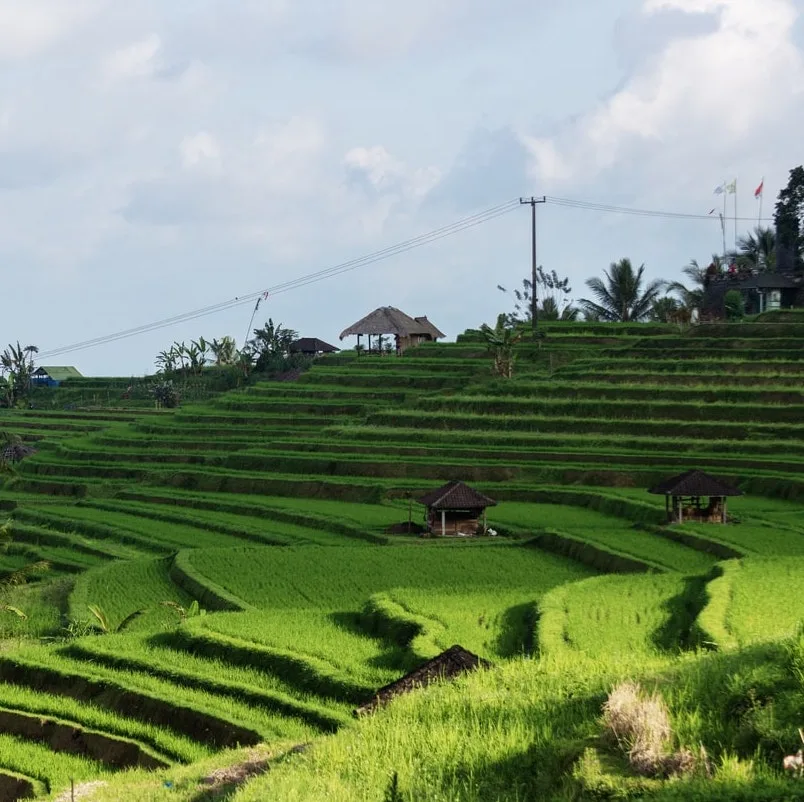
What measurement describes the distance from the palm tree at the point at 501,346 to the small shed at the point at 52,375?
3741cm

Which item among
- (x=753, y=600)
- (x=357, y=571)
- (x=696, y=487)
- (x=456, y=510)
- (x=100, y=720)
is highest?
(x=696, y=487)

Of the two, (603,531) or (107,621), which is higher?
(603,531)

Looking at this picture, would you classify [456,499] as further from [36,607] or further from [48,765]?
[48,765]

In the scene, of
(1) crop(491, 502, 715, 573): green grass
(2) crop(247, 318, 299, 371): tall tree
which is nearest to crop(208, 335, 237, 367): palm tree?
(2) crop(247, 318, 299, 371): tall tree

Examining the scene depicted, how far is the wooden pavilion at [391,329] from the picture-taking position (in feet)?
184

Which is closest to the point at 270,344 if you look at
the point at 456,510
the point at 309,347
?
the point at 309,347

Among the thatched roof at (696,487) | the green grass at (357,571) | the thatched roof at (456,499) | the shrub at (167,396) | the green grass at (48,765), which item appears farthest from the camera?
the shrub at (167,396)

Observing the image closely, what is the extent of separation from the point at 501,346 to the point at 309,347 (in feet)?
65.9

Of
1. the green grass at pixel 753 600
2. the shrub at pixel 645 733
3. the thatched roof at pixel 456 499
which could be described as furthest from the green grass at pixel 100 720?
the thatched roof at pixel 456 499

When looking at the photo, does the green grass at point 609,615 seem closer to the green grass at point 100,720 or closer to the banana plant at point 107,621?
the green grass at point 100,720

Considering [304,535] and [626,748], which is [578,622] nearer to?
[626,748]

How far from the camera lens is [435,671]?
566 inches

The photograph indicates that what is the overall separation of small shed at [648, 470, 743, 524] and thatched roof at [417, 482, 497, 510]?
3575 mm

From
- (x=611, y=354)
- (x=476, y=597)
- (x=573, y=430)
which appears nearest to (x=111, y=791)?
(x=476, y=597)
